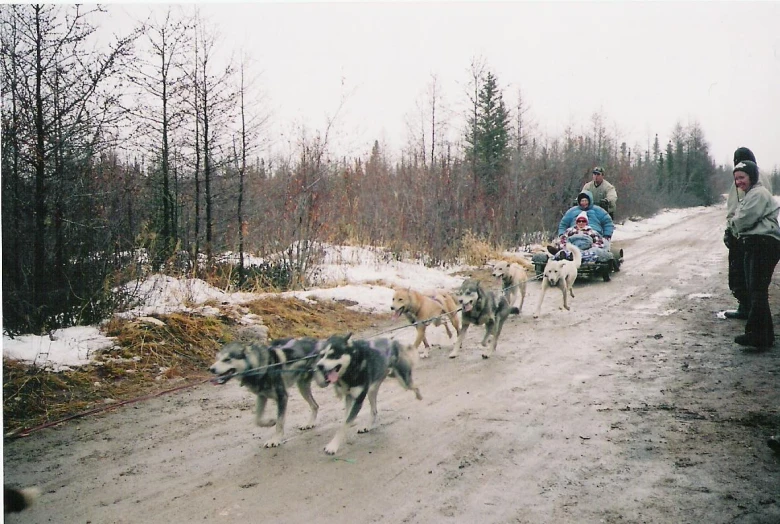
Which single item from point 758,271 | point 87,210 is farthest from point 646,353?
point 87,210

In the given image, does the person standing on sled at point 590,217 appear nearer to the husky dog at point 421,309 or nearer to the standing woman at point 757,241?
the standing woman at point 757,241

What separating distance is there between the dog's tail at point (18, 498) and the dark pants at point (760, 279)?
5879 mm

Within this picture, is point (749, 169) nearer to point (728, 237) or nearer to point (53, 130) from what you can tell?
point (728, 237)

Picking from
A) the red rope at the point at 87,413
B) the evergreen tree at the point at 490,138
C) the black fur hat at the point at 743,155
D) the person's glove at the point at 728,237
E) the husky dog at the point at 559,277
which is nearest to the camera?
the red rope at the point at 87,413

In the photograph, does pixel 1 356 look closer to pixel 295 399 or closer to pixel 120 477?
pixel 120 477

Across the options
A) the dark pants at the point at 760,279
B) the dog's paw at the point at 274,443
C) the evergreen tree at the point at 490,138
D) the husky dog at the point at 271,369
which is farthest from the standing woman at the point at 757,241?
the dog's paw at the point at 274,443

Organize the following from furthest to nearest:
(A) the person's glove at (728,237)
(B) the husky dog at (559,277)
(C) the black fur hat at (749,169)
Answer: (B) the husky dog at (559,277)
(A) the person's glove at (728,237)
(C) the black fur hat at (749,169)

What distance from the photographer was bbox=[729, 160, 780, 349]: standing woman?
4.58 meters

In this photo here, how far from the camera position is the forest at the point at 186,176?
12.6 feet

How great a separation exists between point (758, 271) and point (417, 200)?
512 centimetres

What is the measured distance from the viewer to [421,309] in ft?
18.0

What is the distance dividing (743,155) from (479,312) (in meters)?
2.72

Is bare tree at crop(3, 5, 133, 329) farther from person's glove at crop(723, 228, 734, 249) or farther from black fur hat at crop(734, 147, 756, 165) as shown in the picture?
person's glove at crop(723, 228, 734, 249)

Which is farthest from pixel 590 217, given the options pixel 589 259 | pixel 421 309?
pixel 421 309
